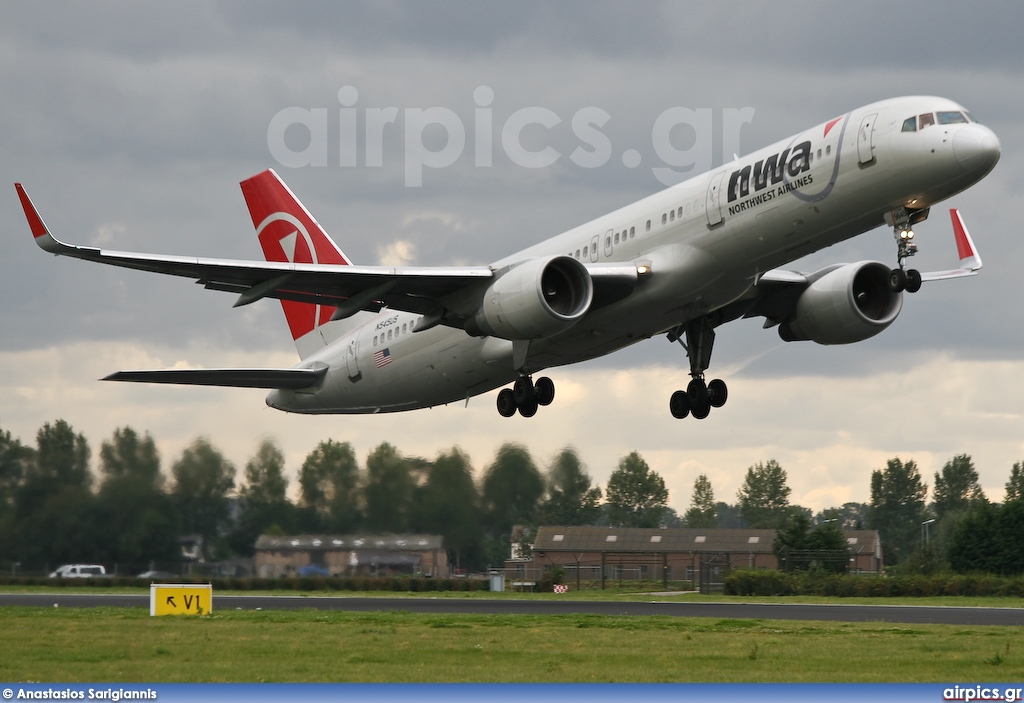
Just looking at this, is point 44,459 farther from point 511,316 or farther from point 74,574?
point 511,316

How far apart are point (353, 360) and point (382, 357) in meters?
1.69

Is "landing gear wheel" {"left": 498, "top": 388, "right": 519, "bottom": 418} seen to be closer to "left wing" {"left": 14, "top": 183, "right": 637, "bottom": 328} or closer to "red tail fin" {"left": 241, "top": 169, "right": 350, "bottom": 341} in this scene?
"left wing" {"left": 14, "top": 183, "right": 637, "bottom": 328}

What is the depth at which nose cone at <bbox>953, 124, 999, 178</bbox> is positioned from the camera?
27.2 metres

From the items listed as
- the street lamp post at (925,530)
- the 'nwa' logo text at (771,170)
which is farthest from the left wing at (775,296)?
the street lamp post at (925,530)

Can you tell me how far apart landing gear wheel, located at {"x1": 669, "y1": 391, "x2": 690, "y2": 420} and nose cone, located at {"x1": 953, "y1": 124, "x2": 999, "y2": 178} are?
12387 millimetres

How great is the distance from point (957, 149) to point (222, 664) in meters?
17.1

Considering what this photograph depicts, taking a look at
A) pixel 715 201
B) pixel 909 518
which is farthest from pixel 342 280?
pixel 909 518

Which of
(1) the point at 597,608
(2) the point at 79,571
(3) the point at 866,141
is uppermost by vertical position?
(3) the point at 866,141

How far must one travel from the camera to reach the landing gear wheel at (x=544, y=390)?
36.9m

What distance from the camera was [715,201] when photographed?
30891 millimetres

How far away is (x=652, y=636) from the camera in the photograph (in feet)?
95.5

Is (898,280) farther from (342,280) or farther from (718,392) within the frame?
(342,280)

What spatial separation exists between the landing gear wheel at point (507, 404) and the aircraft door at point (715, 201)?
8748 millimetres

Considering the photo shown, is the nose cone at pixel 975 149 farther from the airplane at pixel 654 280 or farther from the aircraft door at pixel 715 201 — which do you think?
the aircraft door at pixel 715 201
